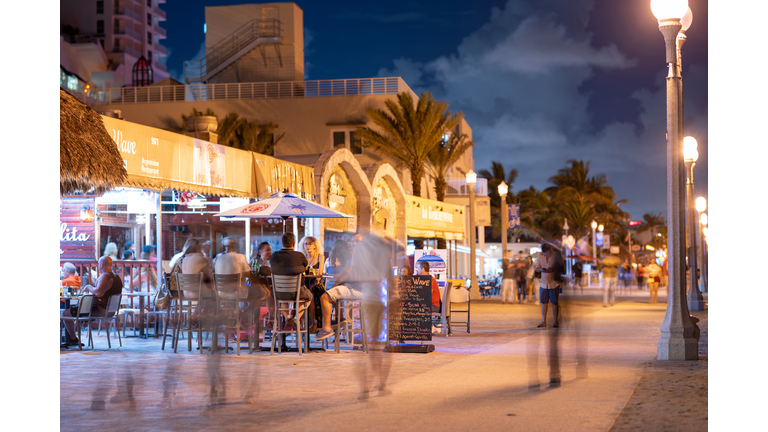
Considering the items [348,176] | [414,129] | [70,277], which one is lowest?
[70,277]

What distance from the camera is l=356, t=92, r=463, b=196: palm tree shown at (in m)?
32.7

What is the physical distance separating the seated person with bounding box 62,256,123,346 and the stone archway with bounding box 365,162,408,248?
11.5 meters

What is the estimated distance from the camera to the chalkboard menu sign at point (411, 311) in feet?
35.6

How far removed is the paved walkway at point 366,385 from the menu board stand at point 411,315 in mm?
306

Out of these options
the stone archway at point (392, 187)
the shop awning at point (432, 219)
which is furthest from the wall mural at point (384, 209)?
the shop awning at point (432, 219)

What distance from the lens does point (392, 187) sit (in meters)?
25.0

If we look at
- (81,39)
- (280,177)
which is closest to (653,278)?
(280,177)

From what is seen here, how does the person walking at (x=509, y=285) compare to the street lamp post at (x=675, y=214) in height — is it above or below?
below

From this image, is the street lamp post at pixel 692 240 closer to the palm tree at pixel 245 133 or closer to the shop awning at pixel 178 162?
the shop awning at pixel 178 162

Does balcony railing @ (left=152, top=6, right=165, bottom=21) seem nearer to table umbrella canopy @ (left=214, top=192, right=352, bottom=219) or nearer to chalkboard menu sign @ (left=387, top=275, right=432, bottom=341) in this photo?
table umbrella canopy @ (left=214, top=192, right=352, bottom=219)

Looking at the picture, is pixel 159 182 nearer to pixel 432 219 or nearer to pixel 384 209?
pixel 384 209

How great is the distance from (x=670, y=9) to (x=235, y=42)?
37.1 metres

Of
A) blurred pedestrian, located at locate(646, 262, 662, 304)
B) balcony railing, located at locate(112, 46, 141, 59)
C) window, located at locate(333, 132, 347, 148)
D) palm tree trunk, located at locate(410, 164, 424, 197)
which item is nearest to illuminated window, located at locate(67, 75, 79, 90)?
balcony railing, located at locate(112, 46, 141, 59)
